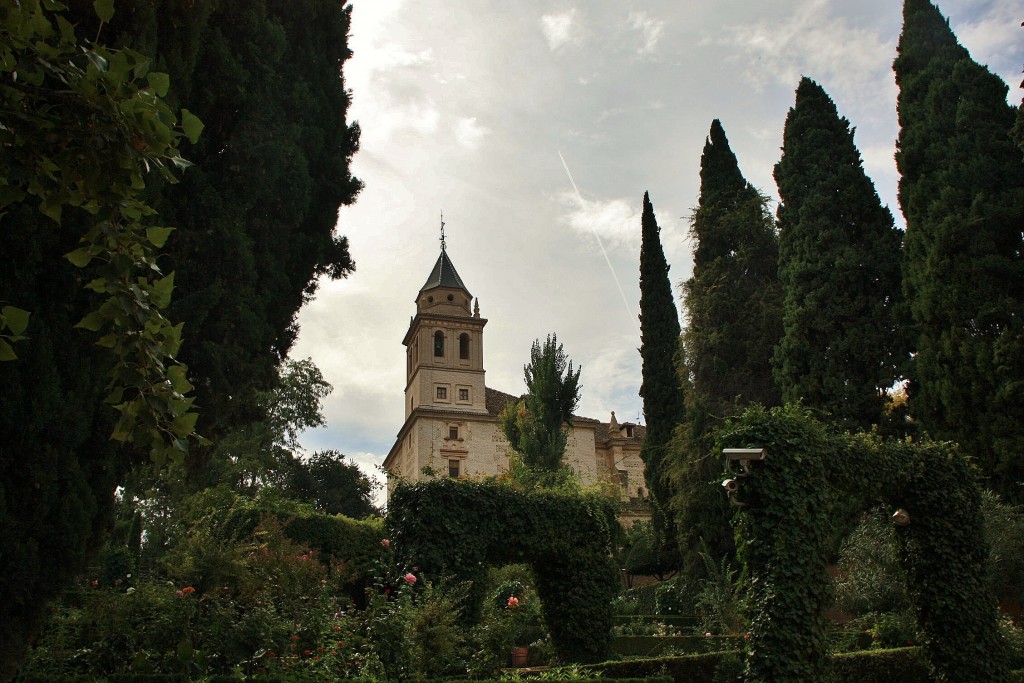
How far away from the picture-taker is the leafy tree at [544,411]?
27.3 m

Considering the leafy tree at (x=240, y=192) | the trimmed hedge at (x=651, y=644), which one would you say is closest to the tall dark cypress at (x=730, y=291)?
the trimmed hedge at (x=651, y=644)

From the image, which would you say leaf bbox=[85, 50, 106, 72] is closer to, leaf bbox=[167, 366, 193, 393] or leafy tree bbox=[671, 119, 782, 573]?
leaf bbox=[167, 366, 193, 393]

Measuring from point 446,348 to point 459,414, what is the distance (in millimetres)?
4247

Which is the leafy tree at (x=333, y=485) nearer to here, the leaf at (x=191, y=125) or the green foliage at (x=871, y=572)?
the green foliage at (x=871, y=572)

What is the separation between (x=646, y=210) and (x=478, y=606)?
20.9 meters

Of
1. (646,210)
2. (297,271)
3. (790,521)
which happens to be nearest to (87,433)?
(297,271)

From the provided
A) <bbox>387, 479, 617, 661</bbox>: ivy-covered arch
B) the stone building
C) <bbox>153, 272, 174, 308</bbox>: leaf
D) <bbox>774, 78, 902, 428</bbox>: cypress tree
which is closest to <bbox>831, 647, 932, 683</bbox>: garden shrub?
<bbox>387, 479, 617, 661</bbox>: ivy-covered arch

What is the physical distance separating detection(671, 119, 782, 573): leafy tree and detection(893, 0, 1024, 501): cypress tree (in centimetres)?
488

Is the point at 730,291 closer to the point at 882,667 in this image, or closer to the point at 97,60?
the point at 882,667

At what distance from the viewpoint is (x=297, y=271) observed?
35.4 ft

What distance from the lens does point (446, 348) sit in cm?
4803

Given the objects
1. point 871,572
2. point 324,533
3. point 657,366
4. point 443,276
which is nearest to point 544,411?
point 657,366

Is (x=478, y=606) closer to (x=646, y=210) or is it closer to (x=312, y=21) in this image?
(x=312, y=21)

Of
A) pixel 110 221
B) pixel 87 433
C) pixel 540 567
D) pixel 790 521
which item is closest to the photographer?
pixel 110 221
